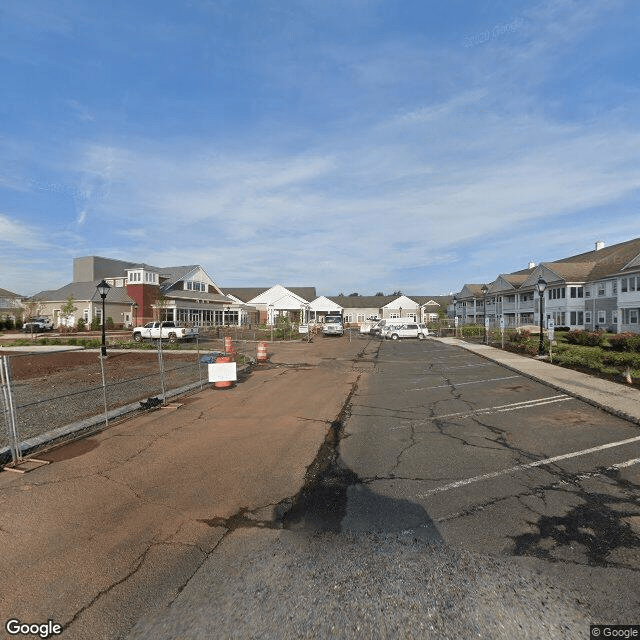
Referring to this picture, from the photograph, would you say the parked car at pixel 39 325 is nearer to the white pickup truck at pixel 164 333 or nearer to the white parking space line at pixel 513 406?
the white pickup truck at pixel 164 333

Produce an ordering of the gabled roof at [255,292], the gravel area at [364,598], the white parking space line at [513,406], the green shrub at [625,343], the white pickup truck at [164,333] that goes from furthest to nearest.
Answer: the gabled roof at [255,292], the white pickup truck at [164,333], the green shrub at [625,343], the white parking space line at [513,406], the gravel area at [364,598]

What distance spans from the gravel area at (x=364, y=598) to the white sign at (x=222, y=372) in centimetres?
830

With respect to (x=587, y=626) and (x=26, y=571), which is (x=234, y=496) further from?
(x=587, y=626)

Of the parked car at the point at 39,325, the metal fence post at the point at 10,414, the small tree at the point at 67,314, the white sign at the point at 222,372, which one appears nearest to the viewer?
the metal fence post at the point at 10,414

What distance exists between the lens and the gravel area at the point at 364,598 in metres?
2.59

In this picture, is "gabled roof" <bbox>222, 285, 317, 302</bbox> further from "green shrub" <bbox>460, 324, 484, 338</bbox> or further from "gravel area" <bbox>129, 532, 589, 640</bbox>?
"gravel area" <bbox>129, 532, 589, 640</bbox>

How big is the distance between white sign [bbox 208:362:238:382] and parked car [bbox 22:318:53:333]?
40.2m

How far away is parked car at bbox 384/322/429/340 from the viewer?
1582 inches

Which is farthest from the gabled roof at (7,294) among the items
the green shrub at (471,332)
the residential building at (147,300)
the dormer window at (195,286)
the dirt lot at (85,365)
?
the green shrub at (471,332)

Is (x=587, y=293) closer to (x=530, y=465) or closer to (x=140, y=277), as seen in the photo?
(x=530, y=465)

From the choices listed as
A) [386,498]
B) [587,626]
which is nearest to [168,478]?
[386,498]

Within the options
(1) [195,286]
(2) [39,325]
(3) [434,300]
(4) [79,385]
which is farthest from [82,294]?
(3) [434,300]

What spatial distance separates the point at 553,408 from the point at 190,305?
47.0 m

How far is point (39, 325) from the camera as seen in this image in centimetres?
4394
